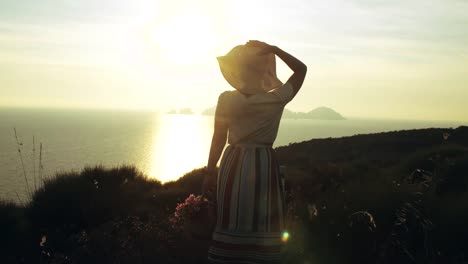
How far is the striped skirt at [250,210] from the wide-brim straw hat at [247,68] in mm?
467

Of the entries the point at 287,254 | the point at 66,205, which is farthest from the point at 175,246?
the point at 66,205

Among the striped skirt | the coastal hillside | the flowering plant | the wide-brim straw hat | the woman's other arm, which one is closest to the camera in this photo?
the striped skirt

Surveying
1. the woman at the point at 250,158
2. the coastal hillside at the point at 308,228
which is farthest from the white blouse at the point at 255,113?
the coastal hillside at the point at 308,228

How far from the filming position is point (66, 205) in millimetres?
9562

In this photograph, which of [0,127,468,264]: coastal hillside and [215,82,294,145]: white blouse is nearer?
[215,82,294,145]: white blouse

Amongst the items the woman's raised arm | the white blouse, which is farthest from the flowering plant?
the woman's raised arm

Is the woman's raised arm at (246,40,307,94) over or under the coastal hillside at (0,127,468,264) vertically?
over

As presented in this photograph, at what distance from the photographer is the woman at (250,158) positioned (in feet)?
11.0

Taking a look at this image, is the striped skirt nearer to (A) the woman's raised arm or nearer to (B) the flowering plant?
(A) the woman's raised arm

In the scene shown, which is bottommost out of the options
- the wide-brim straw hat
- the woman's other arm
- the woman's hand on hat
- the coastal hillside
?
the coastal hillside

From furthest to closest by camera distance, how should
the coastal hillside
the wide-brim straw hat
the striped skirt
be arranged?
the coastal hillside → the wide-brim straw hat → the striped skirt

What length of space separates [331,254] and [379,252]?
0.52m

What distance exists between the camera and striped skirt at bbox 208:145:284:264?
3.35 meters

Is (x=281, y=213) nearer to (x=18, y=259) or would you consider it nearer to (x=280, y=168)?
(x=280, y=168)
